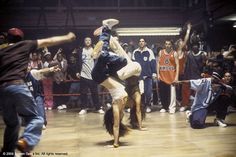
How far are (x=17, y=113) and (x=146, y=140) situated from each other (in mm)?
1593

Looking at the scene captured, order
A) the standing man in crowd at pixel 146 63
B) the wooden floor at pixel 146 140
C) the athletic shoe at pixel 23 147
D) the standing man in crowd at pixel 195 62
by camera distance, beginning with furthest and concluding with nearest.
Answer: the standing man in crowd at pixel 146 63 < the standing man in crowd at pixel 195 62 < the wooden floor at pixel 146 140 < the athletic shoe at pixel 23 147

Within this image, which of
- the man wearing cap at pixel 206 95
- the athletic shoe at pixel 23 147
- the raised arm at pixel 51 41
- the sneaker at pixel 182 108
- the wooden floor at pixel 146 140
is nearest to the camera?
the athletic shoe at pixel 23 147

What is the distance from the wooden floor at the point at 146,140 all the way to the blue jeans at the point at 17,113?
10.0 inches

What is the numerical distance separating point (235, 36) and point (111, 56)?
12.5 ft

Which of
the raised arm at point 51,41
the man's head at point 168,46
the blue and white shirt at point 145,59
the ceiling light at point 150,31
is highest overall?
the ceiling light at point 150,31

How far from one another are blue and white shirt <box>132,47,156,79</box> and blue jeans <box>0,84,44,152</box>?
326cm

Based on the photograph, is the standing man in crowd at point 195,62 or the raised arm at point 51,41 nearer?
the raised arm at point 51,41

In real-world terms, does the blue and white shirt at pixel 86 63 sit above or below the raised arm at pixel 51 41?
below

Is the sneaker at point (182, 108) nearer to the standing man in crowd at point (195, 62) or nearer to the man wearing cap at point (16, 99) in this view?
the standing man in crowd at point (195, 62)

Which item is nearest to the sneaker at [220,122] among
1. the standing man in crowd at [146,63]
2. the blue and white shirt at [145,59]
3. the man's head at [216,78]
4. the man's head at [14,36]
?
the man's head at [216,78]

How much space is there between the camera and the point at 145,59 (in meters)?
5.86

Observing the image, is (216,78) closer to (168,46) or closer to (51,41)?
(168,46)

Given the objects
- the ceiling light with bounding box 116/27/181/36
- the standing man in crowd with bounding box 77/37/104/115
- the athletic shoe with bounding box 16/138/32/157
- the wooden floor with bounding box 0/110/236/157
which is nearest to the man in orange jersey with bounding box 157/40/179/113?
the wooden floor with bounding box 0/110/236/157

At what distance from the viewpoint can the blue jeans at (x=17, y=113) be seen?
2723 millimetres
